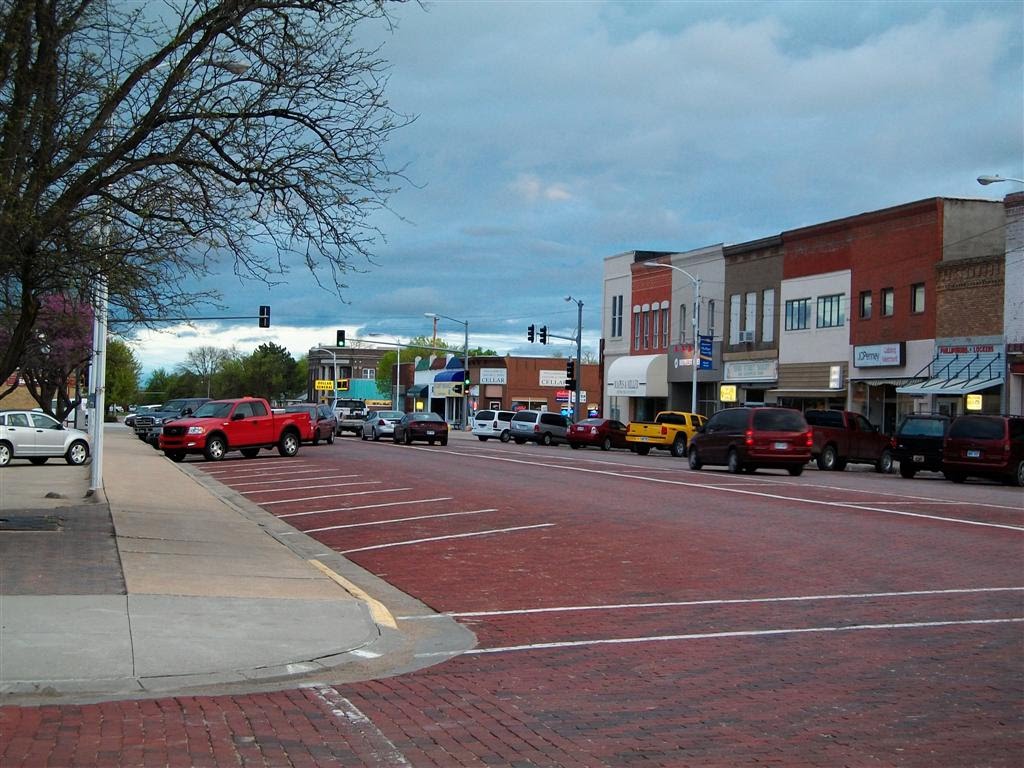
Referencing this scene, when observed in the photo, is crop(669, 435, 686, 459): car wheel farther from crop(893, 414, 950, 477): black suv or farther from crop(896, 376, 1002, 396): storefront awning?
crop(893, 414, 950, 477): black suv

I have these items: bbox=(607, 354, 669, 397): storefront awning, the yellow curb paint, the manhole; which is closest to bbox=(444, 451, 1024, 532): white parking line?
the yellow curb paint

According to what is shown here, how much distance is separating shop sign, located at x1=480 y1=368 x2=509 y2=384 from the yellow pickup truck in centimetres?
5569

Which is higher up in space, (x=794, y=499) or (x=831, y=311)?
(x=831, y=311)

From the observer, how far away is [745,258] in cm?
5875

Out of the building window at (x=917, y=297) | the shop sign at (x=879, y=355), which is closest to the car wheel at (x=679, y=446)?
the shop sign at (x=879, y=355)

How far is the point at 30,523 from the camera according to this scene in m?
16.7

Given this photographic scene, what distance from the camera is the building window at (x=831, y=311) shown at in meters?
51.6

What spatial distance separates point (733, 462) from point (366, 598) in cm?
2213

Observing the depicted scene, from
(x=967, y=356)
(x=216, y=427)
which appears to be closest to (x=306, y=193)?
(x=216, y=427)

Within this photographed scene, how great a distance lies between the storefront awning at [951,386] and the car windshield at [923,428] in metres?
7.63

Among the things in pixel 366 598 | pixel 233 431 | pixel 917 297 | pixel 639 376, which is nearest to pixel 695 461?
pixel 233 431

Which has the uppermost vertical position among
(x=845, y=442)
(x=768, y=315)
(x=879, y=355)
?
(x=768, y=315)

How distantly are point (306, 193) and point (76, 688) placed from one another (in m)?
8.30

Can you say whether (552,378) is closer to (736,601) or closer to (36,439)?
(36,439)
